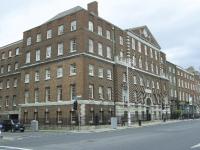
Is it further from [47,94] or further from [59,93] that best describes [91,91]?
Answer: [47,94]

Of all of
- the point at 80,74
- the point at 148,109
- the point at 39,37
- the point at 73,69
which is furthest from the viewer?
the point at 148,109

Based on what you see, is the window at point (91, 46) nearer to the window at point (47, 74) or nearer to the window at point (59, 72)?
the window at point (59, 72)

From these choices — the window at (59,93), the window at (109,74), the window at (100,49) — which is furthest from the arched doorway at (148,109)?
the window at (59,93)

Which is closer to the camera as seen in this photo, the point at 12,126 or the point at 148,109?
the point at 12,126

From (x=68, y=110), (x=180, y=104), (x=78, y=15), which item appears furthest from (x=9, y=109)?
(x=180, y=104)

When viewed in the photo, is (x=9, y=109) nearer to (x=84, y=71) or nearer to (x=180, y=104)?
(x=84, y=71)

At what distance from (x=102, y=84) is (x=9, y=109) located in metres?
22.1

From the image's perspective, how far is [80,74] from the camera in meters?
45.8

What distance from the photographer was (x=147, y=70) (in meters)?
66.1

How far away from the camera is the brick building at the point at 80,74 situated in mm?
46866

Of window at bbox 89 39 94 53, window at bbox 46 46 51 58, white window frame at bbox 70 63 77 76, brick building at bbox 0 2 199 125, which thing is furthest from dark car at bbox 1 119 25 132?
window at bbox 89 39 94 53

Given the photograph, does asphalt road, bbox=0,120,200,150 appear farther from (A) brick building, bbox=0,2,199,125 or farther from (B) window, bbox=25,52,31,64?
(B) window, bbox=25,52,31,64

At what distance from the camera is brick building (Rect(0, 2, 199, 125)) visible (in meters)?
46.9

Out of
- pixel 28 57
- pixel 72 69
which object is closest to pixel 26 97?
pixel 28 57
